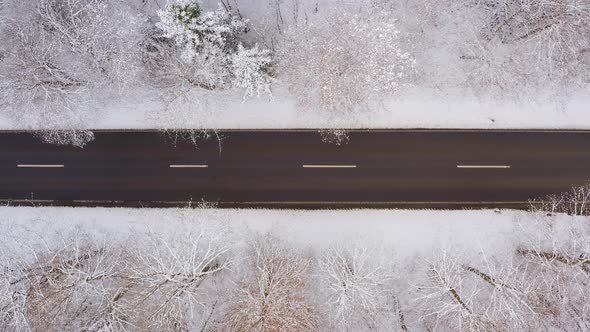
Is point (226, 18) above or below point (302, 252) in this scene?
above

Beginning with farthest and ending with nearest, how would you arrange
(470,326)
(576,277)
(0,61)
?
(0,61) < (576,277) < (470,326)

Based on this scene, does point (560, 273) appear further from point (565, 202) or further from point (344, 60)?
point (344, 60)

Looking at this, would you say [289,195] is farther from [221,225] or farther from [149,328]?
[149,328]

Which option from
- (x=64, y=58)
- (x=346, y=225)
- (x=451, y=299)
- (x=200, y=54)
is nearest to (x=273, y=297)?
(x=346, y=225)

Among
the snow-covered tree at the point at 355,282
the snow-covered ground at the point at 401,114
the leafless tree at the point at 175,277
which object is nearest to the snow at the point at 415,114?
the snow-covered ground at the point at 401,114

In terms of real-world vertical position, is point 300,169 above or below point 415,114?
below

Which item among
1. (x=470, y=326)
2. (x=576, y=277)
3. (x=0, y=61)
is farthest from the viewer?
(x=0, y=61)

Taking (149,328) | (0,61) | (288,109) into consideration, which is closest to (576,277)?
(288,109)
